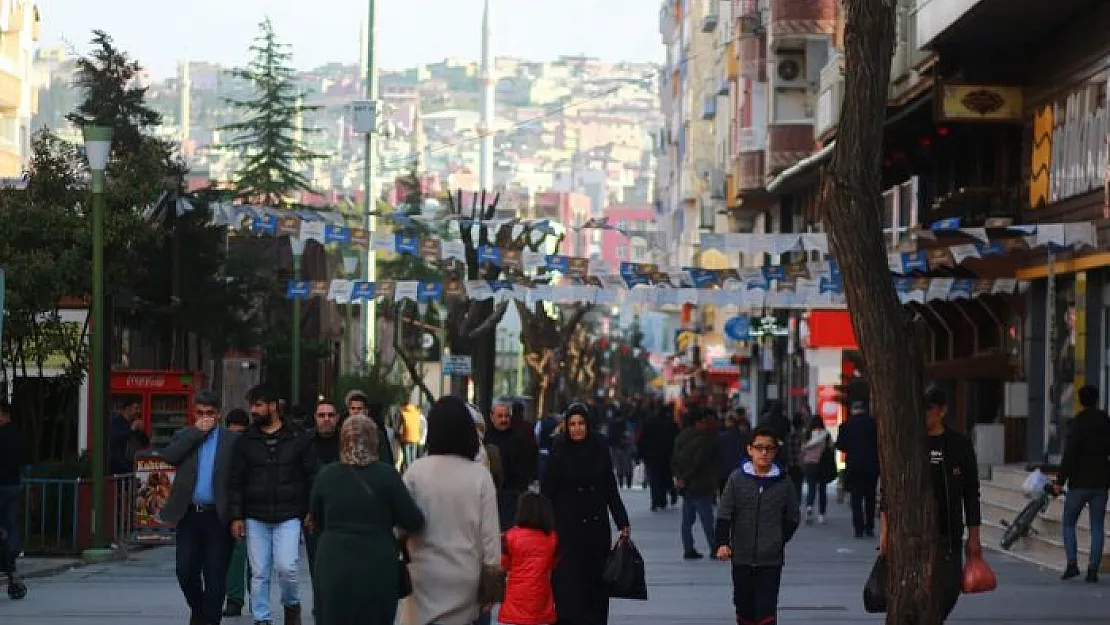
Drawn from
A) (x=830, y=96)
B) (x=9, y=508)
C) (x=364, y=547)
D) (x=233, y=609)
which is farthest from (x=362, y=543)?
(x=830, y=96)

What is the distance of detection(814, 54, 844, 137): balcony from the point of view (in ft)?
138

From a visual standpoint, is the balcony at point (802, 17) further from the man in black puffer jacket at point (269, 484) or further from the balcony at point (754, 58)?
the man in black puffer jacket at point (269, 484)

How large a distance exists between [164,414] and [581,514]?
16181mm

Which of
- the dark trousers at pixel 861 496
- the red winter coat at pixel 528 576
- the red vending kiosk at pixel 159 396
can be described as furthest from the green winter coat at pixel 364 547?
the dark trousers at pixel 861 496

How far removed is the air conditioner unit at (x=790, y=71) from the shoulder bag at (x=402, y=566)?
45.4 metres

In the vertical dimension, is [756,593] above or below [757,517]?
below

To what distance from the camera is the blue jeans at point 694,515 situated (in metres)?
26.3

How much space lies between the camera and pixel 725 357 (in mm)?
79188

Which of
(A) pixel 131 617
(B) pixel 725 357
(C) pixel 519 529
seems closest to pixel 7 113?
(B) pixel 725 357

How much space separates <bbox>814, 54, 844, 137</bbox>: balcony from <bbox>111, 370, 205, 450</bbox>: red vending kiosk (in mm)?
14906

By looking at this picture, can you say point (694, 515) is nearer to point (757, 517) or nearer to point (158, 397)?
point (158, 397)

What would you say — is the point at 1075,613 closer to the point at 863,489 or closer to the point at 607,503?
the point at 607,503

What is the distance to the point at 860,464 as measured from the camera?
98.1 feet

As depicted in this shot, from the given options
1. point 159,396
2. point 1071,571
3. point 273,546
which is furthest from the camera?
point 159,396
